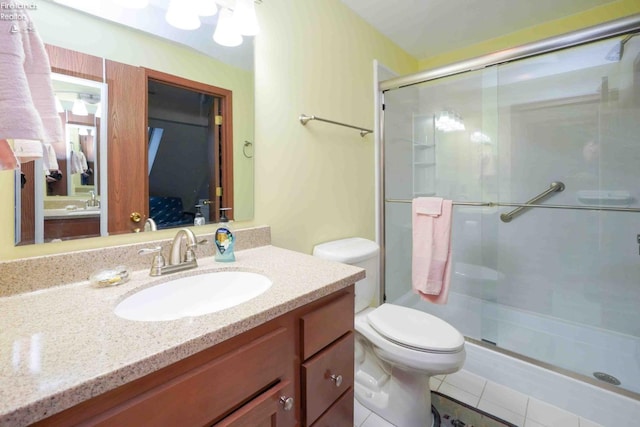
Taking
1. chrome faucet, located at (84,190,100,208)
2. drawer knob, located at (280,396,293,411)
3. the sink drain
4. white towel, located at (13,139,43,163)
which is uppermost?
white towel, located at (13,139,43,163)

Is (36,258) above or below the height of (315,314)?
above

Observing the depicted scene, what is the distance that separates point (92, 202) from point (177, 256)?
298 mm

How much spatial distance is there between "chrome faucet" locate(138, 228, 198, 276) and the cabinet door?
0.50 meters

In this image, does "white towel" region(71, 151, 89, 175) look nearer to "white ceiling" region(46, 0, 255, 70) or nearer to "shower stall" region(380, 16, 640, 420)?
"white ceiling" region(46, 0, 255, 70)

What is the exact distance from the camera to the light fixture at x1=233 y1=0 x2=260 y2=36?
1133 millimetres

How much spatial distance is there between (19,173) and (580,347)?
2809mm

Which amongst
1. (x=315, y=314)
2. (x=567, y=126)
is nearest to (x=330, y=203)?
(x=315, y=314)

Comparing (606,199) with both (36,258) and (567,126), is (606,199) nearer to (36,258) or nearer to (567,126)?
(567,126)

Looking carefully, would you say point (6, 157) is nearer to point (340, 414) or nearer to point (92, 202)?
point (92, 202)

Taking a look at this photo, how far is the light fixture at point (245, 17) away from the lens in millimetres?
1133

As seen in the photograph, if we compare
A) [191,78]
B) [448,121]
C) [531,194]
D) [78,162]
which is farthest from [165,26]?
[531,194]

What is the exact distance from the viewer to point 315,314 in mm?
792

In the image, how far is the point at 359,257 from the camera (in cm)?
152

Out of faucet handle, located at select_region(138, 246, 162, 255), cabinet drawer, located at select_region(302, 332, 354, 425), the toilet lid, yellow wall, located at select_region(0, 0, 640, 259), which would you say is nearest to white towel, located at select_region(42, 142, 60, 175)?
yellow wall, located at select_region(0, 0, 640, 259)
